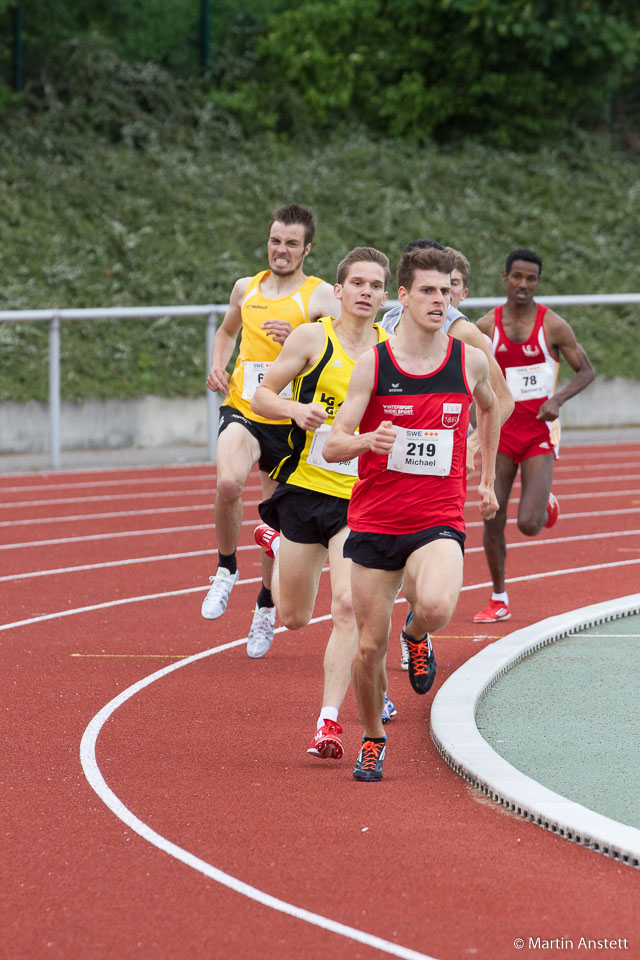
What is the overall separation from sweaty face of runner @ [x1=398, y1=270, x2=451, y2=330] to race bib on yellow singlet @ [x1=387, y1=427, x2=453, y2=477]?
0.40m

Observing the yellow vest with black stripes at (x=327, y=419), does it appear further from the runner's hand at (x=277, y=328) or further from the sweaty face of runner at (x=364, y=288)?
the runner's hand at (x=277, y=328)

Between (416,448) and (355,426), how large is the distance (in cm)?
26

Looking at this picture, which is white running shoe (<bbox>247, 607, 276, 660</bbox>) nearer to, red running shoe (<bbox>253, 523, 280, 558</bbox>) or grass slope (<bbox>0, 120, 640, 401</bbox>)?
red running shoe (<bbox>253, 523, 280, 558</bbox>)

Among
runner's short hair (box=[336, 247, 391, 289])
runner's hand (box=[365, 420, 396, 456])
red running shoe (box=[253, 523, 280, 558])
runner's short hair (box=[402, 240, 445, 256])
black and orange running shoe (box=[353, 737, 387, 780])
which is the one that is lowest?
black and orange running shoe (box=[353, 737, 387, 780])

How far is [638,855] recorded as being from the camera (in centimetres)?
458

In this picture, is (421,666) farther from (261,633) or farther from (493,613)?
(493,613)

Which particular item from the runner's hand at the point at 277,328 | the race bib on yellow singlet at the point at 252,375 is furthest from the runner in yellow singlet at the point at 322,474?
the race bib on yellow singlet at the point at 252,375

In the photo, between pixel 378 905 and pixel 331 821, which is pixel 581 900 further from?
pixel 331 821

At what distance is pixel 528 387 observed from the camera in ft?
29.7

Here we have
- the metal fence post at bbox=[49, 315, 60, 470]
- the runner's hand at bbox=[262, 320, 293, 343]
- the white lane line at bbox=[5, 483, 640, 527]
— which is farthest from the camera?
the metal fence post at bbox=[49, 315, 60, 470]

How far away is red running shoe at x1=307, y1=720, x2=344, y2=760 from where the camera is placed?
584 cm

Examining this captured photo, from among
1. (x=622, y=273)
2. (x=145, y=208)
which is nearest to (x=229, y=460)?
(x=145, y=208)

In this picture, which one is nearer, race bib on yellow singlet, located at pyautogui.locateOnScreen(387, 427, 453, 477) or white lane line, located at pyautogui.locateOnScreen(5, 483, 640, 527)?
race bib on yellow singlet, located at pyautogui.locateOnScreen(387, 427, 453, 477)

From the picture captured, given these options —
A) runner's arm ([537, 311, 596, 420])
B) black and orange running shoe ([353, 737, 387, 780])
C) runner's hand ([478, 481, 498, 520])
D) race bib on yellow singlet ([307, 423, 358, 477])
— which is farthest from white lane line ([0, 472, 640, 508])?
black and orange running shoe ([353, 737, 387, 780])
